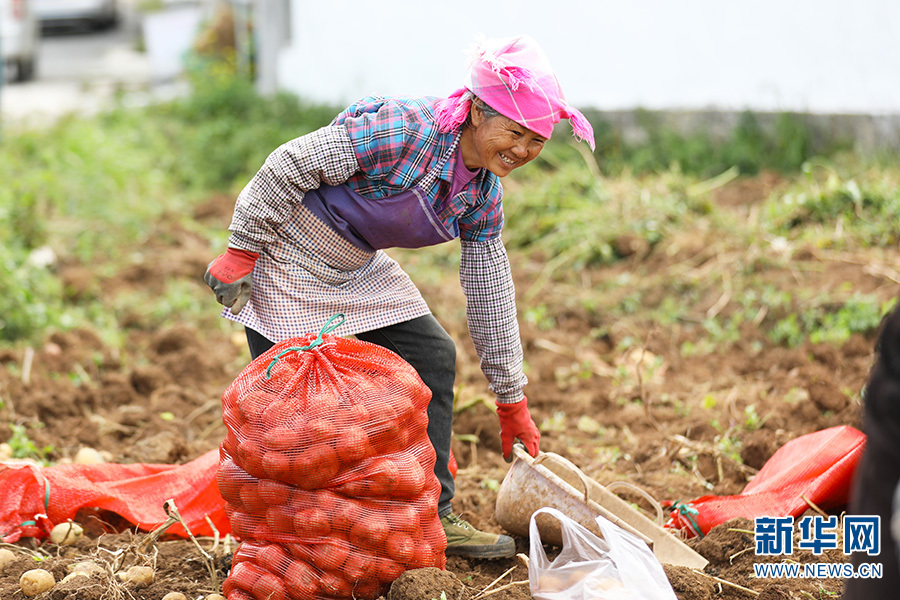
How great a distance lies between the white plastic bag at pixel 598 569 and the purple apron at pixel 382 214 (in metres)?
0.85

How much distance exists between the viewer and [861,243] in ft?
17.2

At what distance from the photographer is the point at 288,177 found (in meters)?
2.45

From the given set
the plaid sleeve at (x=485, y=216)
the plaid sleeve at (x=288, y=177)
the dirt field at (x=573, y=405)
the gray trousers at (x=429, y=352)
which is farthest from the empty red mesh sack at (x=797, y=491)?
the plaid sleeve at (x=288, y=177)

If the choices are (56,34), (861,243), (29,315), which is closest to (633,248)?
(861,243)

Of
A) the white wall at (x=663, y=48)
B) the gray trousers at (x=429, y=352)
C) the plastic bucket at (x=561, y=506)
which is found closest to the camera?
the plastic bucket at (x=561, y=506)

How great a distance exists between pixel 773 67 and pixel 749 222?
73.6 inches

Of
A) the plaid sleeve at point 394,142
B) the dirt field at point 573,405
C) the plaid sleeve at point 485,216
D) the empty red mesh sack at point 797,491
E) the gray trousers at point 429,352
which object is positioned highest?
the plaid sleeve at point 394,142

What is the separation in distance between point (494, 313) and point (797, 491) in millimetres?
1107

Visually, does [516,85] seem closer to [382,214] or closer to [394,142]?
[394,142]

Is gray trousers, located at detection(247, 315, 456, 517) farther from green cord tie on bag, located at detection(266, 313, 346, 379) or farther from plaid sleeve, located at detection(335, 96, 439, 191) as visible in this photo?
plaid sleeve, located at detection(335, 96, 439, 191)

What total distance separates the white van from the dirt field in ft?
34.9

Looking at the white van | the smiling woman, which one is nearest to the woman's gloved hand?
the smiling woman

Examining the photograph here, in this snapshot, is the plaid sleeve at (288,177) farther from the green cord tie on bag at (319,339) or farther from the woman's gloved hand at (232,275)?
the green cord tie on bag at (319,339)

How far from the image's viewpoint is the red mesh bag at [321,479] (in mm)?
2211
